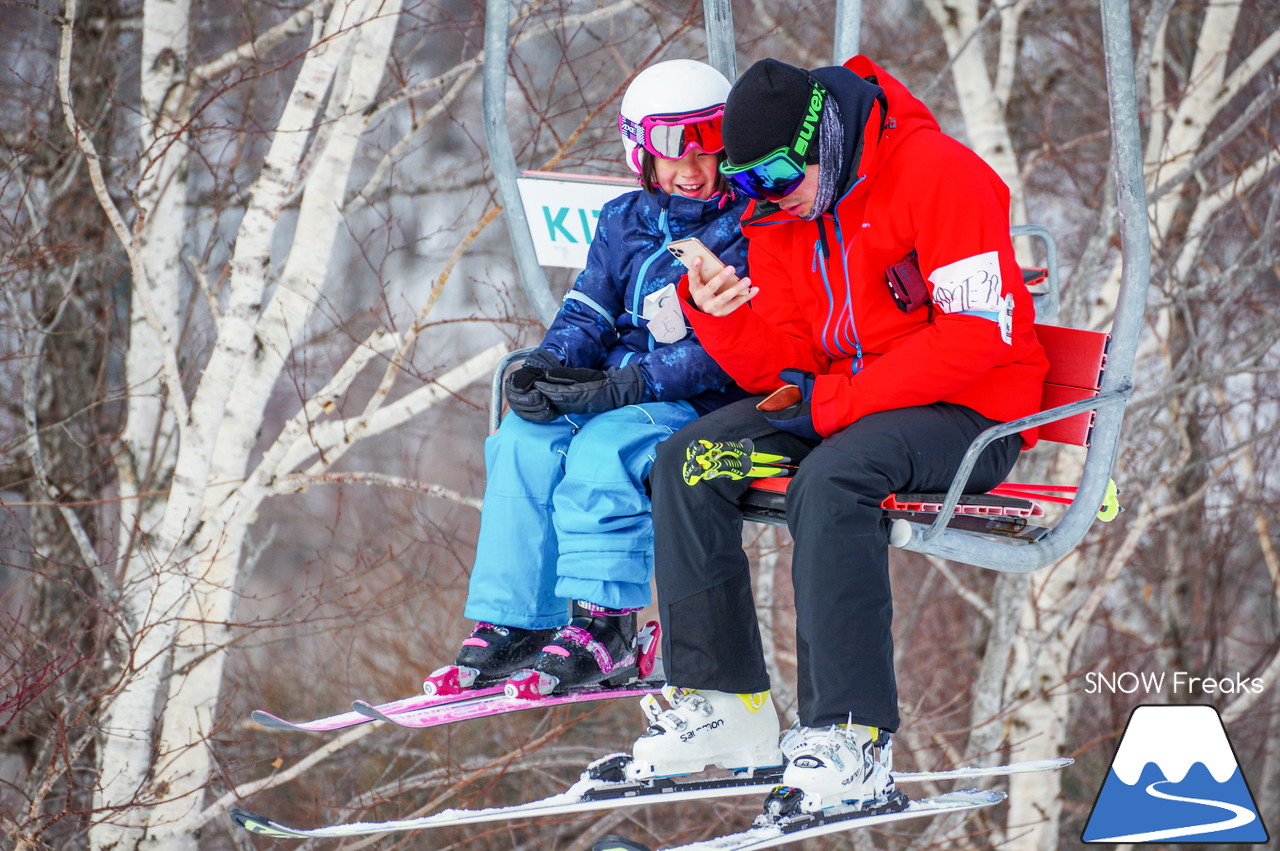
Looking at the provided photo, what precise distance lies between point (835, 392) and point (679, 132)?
2.04 ft

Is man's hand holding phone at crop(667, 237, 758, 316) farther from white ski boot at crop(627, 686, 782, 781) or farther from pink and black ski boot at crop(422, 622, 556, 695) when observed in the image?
pink and black ski boot at crop(422, 622, 556, 695)

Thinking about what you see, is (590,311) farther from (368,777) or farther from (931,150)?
(368,777)

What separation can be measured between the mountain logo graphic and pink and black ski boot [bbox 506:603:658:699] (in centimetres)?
443

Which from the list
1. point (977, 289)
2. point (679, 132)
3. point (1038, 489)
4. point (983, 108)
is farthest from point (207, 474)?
point (983, 108)

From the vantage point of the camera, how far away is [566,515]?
2523 mm

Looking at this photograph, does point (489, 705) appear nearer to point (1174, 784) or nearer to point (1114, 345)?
point (1114, 345)

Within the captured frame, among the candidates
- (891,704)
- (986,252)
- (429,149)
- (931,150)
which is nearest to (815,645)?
(891,704)

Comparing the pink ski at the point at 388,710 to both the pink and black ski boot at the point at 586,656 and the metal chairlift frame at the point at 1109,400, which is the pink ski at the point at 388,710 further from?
the metal chairlift frame at the point at 1109,400

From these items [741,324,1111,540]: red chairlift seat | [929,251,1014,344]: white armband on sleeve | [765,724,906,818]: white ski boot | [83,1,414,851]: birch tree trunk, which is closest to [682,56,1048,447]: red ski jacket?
[929,251,1014,344]: white armband on sleeve

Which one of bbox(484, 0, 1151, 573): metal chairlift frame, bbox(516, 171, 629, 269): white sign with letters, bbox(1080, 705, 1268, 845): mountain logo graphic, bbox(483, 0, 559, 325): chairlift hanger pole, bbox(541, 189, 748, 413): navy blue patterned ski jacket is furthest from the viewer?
bbox(1080, 705, 1268, 845): mountain logo graphic

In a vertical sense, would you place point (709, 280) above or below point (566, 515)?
above

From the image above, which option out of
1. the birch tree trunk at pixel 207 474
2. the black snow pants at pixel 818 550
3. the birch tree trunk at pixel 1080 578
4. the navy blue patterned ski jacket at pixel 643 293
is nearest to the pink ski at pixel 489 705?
the black snow pants at pixel 818 550

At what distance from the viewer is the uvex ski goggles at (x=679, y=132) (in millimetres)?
2510

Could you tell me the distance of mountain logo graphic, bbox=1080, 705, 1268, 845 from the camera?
668 cm
